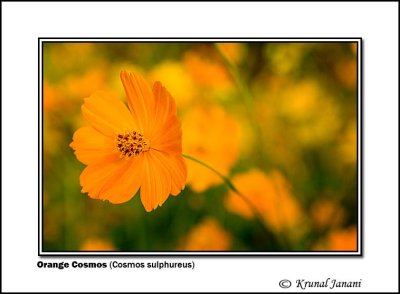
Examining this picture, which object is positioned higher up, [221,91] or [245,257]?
[221,91]

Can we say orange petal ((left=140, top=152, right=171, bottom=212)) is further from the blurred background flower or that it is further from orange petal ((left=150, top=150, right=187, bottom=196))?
the blurred background flower

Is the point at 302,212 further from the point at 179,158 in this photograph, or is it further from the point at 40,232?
the point at 40,232

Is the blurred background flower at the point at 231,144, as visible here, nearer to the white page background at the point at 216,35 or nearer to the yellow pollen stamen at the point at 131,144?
the white page background at the point at 216,35

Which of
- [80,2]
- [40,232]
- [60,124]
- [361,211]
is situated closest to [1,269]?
[40,232]

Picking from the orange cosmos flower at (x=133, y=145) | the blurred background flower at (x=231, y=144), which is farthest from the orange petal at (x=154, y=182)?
the blurred background flower at (x=231, y=144)

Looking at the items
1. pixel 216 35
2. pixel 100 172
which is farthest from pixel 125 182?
pixel 216 35

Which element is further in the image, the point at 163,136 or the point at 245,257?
the point at 245,257

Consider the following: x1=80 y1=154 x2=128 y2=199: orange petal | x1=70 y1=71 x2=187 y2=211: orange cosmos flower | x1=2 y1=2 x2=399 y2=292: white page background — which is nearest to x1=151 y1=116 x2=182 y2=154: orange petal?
x1=70 y1=71 x2=187 y2=211: orange cosmos flower
